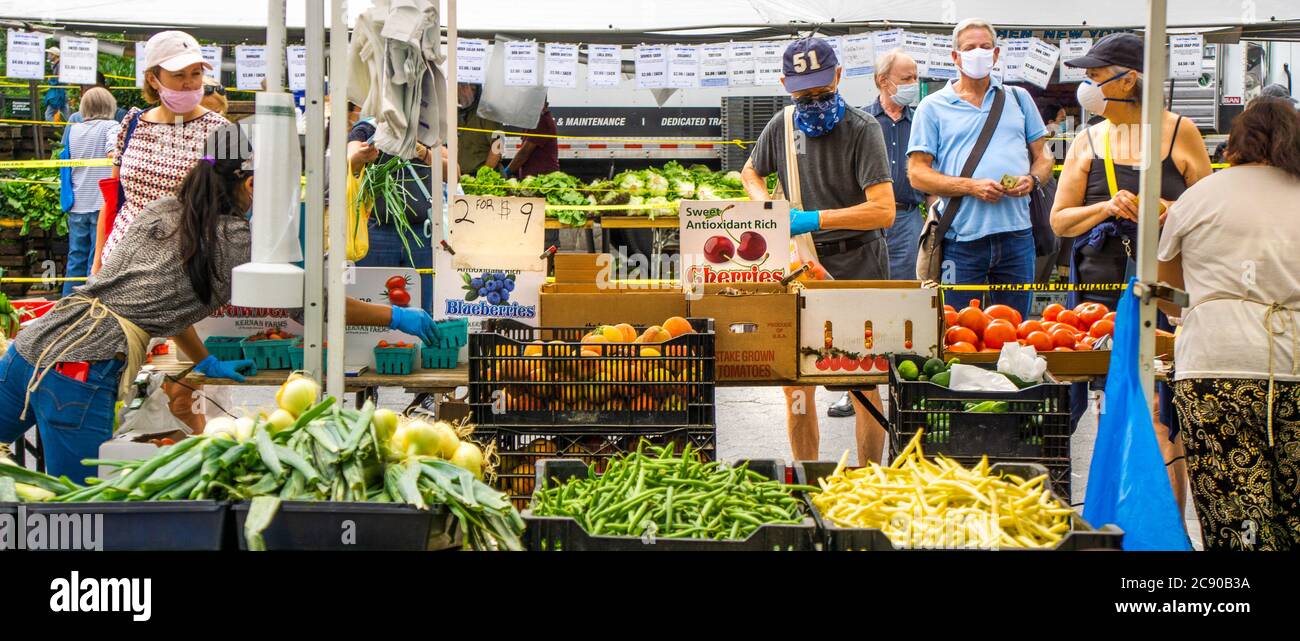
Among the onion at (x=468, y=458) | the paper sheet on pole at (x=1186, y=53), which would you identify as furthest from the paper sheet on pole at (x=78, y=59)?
Result: the paper sheet on pole at (x=1186, y=53)

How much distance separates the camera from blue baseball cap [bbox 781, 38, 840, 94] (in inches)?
252

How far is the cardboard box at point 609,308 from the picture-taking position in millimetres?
5023

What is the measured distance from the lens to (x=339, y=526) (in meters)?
2.72

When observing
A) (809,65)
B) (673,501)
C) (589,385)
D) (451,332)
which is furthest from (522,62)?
(673,501)

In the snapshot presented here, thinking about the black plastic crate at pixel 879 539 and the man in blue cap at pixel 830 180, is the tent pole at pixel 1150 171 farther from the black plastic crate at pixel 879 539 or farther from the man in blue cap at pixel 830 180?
the man in blue cap at pixel 830 180

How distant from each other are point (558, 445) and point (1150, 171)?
6.83ft

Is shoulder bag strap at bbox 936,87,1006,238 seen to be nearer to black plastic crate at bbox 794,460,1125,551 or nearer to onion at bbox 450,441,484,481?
black plastic crate at bbox 794,460,1125,551

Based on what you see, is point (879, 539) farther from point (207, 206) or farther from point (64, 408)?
point (64, 408)

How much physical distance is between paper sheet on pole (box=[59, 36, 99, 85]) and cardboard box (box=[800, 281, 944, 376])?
313 inches

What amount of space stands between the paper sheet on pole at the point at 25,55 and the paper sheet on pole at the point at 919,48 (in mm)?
7206

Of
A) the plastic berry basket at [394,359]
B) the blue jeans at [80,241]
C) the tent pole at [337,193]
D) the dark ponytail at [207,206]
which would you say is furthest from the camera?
the blue jeans at [80,241]

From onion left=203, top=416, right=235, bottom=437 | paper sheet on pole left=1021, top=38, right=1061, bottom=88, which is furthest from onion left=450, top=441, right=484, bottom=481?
paper sheet on pole left=1021, top=38, right=1061, bottom=88

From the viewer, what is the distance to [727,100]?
13.4 metres

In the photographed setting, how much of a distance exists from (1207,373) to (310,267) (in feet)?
9.97
